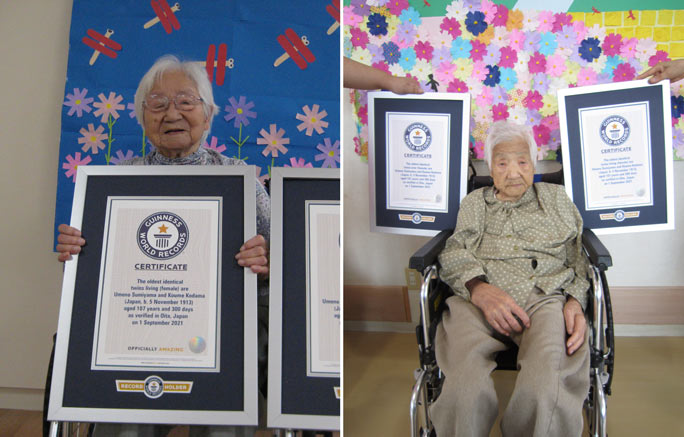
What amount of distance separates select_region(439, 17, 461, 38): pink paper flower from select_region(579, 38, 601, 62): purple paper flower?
165 millimetres

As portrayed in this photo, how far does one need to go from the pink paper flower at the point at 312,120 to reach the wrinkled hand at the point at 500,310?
1.68 ft

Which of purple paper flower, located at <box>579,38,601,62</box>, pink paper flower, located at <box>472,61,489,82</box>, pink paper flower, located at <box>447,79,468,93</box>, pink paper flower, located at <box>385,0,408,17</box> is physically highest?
pink paper flower, located at <box>385,0,408,17</box>

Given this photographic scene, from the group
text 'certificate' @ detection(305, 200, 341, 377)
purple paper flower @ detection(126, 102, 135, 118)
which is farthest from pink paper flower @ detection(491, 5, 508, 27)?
purple paper flower @ detection(126, 102, 135, 118)

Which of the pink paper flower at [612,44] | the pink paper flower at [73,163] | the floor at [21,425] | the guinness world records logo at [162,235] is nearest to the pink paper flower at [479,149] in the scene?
the pink paper flower at [612,44]

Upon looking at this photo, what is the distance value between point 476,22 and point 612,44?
181 millimetres

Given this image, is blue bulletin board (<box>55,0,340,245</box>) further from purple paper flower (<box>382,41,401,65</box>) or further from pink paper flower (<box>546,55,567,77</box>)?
pink paper flower (<box>546,55,567,77</box>)

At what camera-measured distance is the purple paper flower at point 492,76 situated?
76 cm

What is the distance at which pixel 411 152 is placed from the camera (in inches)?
32.2

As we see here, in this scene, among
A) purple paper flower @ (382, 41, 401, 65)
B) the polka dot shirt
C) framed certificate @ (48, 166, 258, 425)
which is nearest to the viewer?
purple paper flower @ (382, 41, 401, 65)

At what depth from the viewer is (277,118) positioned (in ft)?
4.02

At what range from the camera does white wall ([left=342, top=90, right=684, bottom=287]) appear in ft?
2.50

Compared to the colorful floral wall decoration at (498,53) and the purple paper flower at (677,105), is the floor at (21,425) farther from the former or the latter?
the purple paper flower at (677,105)

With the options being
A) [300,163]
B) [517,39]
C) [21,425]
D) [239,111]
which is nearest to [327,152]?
[300,163]

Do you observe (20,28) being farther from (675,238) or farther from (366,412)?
(675,238)
